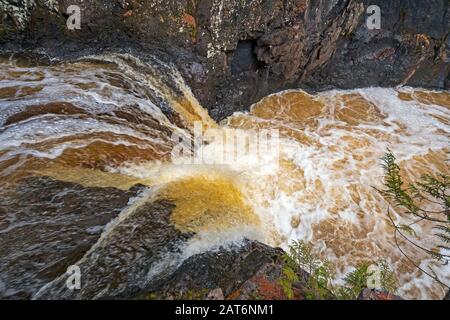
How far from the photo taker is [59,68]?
5.38 meters

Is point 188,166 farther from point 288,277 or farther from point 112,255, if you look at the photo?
point 288,277

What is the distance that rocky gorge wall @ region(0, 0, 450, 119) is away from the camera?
5.70 meters

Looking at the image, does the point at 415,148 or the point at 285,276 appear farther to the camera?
the point at 415,148

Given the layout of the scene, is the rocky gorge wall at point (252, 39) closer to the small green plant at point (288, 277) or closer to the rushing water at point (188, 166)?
the rushing water at point (188, 166)

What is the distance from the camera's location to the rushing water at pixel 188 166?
13.0 feet

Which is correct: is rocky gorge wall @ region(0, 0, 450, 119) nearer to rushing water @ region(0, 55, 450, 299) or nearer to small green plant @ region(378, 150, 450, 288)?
rushing water @ region(0, 55, 450, 299)

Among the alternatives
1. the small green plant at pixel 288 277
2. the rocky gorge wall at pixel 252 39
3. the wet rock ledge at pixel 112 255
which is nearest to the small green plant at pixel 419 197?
the wet rock ledge at pixel 112 255

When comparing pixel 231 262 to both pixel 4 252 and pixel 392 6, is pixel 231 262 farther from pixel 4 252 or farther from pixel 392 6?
pixel 392 6

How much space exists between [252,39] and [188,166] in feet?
→ 10.9

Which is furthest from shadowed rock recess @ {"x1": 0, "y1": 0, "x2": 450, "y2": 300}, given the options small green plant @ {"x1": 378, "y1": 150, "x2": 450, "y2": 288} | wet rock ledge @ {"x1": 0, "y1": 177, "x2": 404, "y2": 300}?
small green plant @ {"x1": 378, "y1": 150, "x2": 450, "y2": 288}

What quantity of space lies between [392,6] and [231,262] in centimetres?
807

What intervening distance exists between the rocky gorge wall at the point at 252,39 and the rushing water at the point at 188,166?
1.49ft
